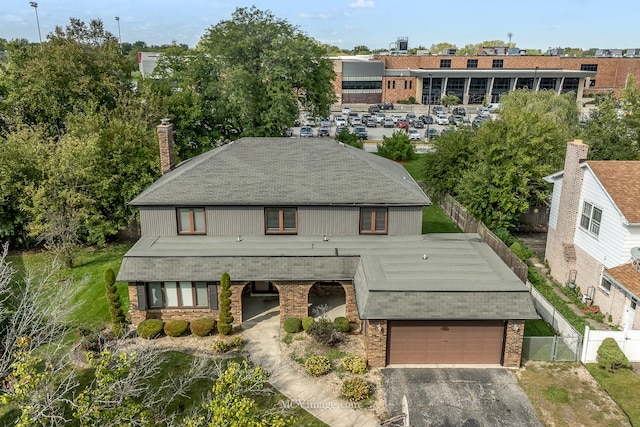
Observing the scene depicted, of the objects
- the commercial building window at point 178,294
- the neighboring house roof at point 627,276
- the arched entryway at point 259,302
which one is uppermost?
the neighboring house roof at point 627,276

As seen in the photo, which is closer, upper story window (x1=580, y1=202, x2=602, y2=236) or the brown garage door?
the brown garage door

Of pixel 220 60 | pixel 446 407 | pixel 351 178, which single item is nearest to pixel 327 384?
pixel 446 407

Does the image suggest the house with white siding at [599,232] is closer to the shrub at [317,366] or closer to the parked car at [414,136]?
the shrub at [317,366]

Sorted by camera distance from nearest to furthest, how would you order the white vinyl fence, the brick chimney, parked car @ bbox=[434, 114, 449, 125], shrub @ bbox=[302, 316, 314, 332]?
the white vinyl fence, shrub @ bbox=[302, 316, 314, 332], the brick chimney, parked car @ bbox=[434, 114, 449, 125]

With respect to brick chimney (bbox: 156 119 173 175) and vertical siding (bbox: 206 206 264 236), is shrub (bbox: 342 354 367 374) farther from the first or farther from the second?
brick chimney (bbox: 156 119 173 175)

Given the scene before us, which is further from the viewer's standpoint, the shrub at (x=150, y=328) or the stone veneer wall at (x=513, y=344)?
the shrub at (x=150, y=328)

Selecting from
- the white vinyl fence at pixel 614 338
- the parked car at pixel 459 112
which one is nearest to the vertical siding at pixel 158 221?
the white vinyl fence at pixel 614 338

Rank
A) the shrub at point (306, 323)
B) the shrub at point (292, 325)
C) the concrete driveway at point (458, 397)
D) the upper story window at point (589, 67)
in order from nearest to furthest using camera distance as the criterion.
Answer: the concrete driveway at point (458, 397), the shrub at point (306, 323), the shrub at point (292, 325), the upper story window at point (589, 67)

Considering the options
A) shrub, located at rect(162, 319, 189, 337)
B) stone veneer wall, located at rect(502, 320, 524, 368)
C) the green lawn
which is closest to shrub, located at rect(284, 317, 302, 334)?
shrub, located at rect(162, 319, 189, 337)
